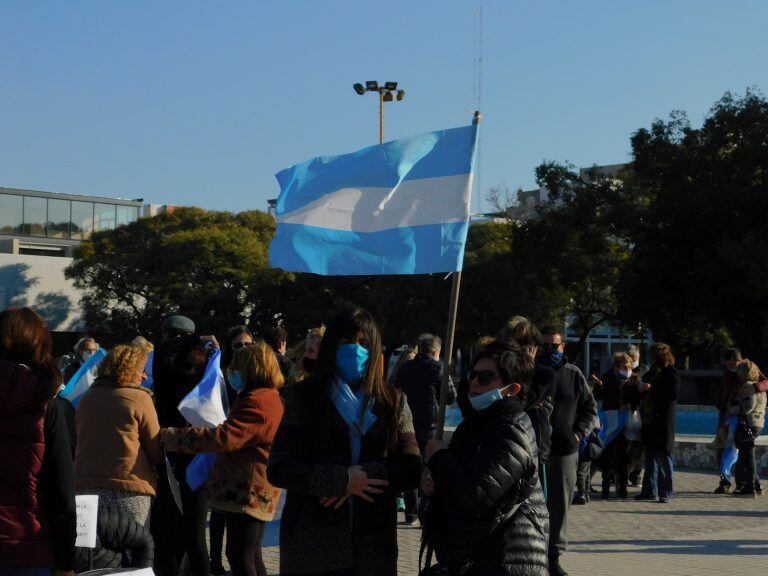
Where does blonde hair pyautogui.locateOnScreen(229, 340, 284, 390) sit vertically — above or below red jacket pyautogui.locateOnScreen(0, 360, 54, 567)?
above

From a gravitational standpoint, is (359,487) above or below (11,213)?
below

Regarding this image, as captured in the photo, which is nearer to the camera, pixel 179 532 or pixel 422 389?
pixel 179 532

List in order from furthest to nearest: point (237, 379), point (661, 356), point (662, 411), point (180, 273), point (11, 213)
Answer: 1. point (11, 213)
2. point (180, 273)
3. point (662, 411)
4. point (661, 356)
5. point (237, 379)

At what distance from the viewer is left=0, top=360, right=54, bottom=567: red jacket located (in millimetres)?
4281

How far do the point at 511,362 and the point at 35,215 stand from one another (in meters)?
92.4

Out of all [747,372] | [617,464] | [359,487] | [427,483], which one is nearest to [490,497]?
[427,483]

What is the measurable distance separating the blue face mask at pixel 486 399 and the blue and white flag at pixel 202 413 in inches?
115

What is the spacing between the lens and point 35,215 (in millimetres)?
92625

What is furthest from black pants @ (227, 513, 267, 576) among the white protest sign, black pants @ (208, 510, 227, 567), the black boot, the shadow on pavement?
the shadow on pavement

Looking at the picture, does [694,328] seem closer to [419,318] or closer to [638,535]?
[419,318]

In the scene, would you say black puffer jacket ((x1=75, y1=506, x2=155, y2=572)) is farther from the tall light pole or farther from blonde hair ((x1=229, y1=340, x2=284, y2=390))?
the tall light pole

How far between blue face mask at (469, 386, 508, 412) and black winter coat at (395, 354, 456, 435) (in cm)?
663

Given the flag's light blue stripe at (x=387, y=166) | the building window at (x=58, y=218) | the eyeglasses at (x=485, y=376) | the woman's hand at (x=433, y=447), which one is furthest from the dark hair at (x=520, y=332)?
the building window at (x=58, y=218)

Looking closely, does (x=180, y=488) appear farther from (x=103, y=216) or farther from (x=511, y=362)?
(x=103, y=216)
